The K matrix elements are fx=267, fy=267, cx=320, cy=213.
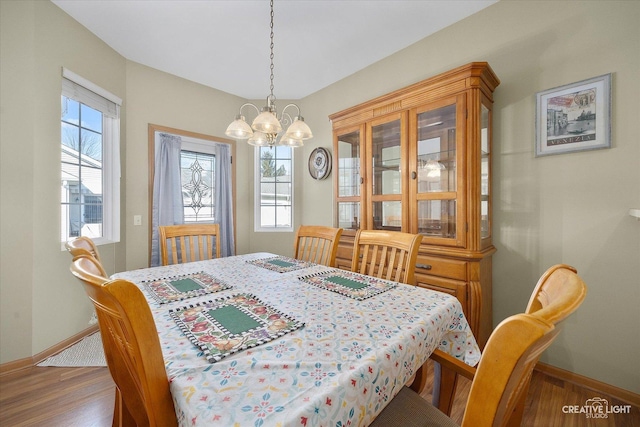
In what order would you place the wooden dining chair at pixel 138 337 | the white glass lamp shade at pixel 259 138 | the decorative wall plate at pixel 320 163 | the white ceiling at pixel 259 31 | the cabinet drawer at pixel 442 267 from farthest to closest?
the decorative wall plate at pixel 320 163 → the white ceiling at pixel 259 31 → the cabinet drawer at pixel 442 267 → the white glass lamp shade at pixel 259 138 → the wooden dining chair at pixel 138 337

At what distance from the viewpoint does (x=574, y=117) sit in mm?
1661

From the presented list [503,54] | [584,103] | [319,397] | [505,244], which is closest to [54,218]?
[319,397]

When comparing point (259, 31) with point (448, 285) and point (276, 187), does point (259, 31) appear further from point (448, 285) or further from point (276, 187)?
point (448, 285)

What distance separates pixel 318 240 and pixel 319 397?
4.66ft

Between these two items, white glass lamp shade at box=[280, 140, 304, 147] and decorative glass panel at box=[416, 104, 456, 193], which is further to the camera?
decorative glass panel at box=[416, 104, 456, 193]

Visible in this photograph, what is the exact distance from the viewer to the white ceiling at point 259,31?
201cm

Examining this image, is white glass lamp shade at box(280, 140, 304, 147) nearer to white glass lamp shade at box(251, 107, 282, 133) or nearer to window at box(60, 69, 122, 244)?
white glass lamp shade at box(251, 107, 282, 133)

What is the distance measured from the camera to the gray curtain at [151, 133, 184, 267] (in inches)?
116

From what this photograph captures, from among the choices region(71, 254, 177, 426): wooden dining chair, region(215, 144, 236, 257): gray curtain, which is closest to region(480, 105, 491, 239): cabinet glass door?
region(71, 254, 177, 426): wooden dining chair

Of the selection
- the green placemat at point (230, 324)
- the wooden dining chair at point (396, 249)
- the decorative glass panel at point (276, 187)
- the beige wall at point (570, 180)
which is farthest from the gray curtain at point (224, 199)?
the beige wall at point (570, 180)

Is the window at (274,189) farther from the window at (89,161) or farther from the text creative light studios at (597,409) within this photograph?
the text creative light studios at (597,409)

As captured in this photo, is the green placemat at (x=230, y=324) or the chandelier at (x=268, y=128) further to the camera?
the chandelier at (x=268, y=128)

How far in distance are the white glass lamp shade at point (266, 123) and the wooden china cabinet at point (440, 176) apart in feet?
3.58

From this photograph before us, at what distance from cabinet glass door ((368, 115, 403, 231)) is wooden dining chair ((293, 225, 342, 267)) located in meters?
0.61
